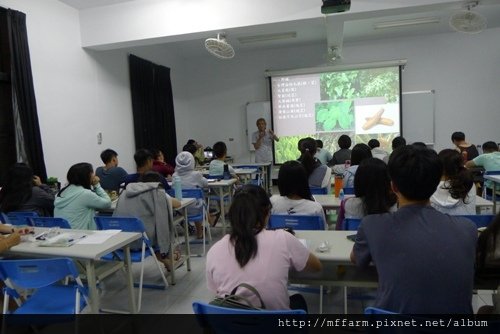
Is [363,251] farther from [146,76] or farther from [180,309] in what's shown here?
[146,76]

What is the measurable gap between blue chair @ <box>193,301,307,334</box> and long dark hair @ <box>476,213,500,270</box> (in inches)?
29.5

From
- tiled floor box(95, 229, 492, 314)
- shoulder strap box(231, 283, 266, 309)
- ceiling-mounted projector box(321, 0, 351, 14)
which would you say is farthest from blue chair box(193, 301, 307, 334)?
ceiling-mounted projector box(321, 0, 351, 14)

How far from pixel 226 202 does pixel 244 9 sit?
2.78 metres

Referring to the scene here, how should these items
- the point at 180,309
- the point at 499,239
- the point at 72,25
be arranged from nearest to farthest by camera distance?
the point at 499,239 → the point at 180,309 → the point at 72,25

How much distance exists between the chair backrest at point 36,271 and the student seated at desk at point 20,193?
1401 mm

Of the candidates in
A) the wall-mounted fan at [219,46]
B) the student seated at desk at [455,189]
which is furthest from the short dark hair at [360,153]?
the wall-mounted fan at [219,46]

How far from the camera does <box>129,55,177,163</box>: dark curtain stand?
656 cm

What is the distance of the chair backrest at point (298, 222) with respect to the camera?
2428 millimetres

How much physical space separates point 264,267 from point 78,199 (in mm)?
2237

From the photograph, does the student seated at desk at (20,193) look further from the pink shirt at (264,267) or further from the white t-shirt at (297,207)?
the pink shirt at (264,267)

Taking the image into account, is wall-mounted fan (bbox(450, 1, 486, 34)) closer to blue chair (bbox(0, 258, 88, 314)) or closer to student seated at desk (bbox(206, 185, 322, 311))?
student seated at desk (bbox(206, 185, 322, 311))

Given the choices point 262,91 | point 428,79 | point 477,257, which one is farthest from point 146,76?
point 477,257

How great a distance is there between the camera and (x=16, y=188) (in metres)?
3.14

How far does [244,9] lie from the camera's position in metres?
4.62
